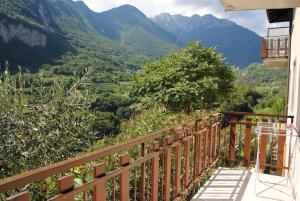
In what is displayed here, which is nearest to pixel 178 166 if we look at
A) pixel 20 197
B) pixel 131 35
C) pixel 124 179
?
pixel 124 179

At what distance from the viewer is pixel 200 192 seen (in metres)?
4.21

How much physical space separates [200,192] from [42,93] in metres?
2.88

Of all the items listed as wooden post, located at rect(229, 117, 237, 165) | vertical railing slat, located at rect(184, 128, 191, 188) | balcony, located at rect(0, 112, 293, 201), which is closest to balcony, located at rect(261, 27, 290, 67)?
Answer: balcony, located at rect(0, 112, 293, 201)

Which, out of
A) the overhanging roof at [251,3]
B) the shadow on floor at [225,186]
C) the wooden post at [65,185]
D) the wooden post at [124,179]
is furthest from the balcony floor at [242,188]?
the wooden post at [65,185]

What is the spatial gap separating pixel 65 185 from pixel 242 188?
3.43 metres

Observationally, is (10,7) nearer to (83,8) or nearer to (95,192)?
(95,192)

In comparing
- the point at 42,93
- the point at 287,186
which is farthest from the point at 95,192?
the point at 42,93

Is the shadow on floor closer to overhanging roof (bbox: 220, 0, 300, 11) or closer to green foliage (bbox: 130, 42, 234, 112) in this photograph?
overhanging roof (bbox: 220, 0, 300, 11)

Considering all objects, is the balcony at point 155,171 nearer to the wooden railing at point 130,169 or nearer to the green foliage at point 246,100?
the wooden railing at point 130,169

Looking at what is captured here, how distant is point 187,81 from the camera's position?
18.0 meters

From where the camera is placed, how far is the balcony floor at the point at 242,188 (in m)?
4.06

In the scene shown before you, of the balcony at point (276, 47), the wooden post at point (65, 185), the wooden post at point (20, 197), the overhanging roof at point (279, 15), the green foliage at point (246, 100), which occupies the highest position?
the overhanging roof at point (279, 15)

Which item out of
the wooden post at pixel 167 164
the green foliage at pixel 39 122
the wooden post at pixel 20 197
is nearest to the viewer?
the wooden post at pixel 20 197

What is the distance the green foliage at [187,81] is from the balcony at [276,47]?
419 centimetres
